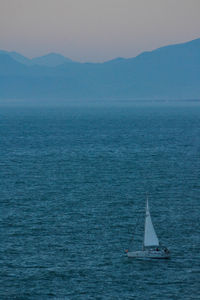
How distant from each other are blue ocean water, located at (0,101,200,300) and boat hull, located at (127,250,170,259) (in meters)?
0.76

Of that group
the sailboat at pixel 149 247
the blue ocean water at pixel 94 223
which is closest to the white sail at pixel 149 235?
the sailboat at pixel 149 247

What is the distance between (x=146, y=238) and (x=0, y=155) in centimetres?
7818

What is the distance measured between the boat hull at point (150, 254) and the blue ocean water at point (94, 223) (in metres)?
0.76

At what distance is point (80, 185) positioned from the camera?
91.0m

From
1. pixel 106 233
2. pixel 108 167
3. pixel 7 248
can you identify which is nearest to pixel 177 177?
→ pixel 108 167

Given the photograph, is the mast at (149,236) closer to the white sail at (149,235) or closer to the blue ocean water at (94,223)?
Answer: the white sail at (149,235)

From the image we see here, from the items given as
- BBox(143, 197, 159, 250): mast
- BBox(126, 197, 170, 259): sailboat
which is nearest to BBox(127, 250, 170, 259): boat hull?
BBox(126, 197, 170, 259): sailboat

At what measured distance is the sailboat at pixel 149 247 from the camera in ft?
183

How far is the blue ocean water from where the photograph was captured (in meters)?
50.1

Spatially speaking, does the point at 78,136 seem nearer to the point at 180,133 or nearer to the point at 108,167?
the point at 180,133

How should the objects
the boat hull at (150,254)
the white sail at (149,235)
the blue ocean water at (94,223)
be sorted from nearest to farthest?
the blue ocean water at (94,223) → the boat hull at (150,254) → the white sail at (149,235)

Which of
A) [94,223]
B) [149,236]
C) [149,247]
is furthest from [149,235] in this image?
[94,223]

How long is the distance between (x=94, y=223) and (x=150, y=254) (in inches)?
501

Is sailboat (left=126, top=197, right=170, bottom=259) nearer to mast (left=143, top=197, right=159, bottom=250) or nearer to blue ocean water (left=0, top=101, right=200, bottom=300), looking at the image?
mast (left=143, top=197, right=159, bottom=250)
